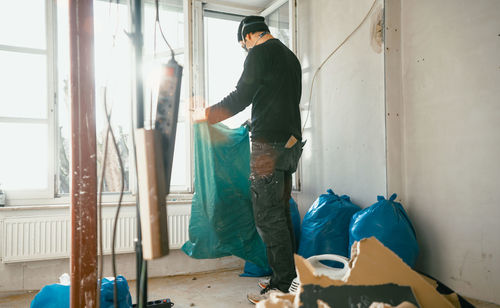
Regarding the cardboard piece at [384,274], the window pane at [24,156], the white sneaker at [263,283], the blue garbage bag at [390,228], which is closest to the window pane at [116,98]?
the window pane at [24,156]

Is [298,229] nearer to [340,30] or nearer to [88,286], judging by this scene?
[340,30]

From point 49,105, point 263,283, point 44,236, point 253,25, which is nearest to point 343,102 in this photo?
point 253,25

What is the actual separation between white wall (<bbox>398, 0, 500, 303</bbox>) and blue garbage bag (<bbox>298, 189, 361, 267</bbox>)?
1.18ft

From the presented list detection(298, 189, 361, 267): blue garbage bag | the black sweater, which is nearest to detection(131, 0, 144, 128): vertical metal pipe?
the black sweater

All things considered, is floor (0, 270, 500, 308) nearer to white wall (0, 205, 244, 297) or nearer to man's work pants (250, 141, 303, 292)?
white wall (0, 205, 244, 297)

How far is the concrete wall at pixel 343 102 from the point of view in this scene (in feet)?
6.35

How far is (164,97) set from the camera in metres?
0.65

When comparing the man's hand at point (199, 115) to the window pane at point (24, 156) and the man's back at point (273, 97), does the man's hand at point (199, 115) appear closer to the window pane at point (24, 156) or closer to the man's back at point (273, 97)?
the man's back at point (273, 97)

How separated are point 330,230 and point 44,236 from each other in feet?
5.80

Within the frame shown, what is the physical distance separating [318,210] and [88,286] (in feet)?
4.41

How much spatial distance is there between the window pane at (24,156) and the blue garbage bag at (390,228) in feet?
6.78

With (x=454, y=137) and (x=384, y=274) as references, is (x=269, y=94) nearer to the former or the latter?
(x=454, y=137)

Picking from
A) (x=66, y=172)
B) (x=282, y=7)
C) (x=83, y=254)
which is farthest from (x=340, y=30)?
(x=66, y=172)

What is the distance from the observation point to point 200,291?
2.03 m
